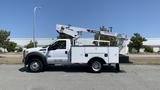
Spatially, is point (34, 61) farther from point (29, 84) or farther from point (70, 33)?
point (29, 84)

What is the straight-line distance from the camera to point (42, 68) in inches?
737

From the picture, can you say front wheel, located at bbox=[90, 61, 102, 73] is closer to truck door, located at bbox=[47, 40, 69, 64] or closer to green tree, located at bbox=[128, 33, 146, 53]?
truck door, located at bbox=[47, 40, 69, 64]

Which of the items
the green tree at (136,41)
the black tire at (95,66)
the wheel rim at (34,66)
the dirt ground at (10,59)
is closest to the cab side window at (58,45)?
the wheel rim at (34,66)

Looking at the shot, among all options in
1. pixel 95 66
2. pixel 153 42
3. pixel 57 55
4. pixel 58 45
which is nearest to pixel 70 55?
pixel 57 55

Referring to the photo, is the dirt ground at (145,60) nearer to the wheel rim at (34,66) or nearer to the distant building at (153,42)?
the wheel rim at (34,66)

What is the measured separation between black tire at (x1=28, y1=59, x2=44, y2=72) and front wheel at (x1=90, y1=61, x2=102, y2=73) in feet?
9.82

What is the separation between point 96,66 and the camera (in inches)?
730

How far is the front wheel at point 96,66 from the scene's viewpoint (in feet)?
60.4

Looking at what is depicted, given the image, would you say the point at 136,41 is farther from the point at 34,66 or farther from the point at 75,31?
the point at 34,66

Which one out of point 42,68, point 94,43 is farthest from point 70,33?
point 42,68

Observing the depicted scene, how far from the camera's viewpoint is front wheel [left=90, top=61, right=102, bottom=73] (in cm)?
1842

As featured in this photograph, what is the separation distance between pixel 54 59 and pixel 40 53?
91 cm

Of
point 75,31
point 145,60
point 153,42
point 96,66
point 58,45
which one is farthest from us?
point 153,42

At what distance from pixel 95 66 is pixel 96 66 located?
0.19 ft
